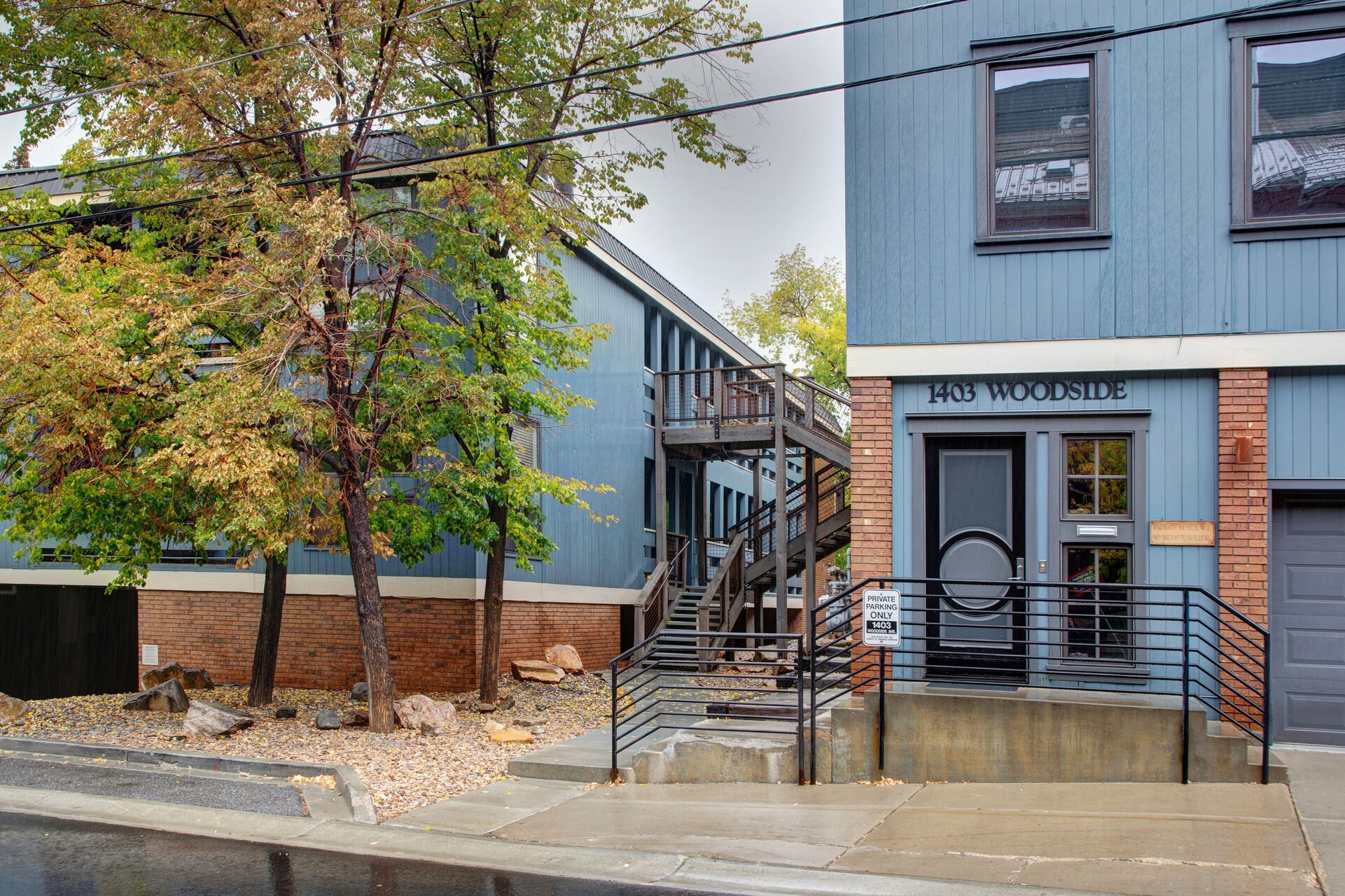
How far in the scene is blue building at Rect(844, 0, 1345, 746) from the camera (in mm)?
10266

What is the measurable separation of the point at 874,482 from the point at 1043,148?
136 inches

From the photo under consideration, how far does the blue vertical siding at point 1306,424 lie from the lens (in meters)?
10.2

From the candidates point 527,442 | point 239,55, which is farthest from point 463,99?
point 527,442

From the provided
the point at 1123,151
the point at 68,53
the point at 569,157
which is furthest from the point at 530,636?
the point at 1123,151

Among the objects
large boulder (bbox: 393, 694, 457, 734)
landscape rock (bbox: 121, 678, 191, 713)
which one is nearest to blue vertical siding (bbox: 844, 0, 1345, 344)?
large boulder (bbox: 393, 694, 457, 734)

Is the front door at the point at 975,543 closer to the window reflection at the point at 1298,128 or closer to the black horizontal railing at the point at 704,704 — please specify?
the black horizontal railing at the point at 704,704

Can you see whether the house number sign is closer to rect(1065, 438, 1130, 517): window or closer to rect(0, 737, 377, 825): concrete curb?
rect(1065, 438, 1130, 517): window

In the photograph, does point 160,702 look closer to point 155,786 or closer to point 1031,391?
point 155,786

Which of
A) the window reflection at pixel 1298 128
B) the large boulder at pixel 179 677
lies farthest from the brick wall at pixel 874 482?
the large boulder at pixel 179 677

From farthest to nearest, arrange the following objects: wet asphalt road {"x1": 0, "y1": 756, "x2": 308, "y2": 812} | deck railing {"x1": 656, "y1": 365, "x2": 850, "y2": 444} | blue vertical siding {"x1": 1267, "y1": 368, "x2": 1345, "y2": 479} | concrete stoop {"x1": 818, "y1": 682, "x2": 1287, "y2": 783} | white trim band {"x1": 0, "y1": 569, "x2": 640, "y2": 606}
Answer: deck railing {"x1": 656, "y1": 365, "x2": 850, "y2": 444} < white trim band {"x1": 0, "y1": 569, "x2": 640, "y2": 606} < blue vertical siding {"x1": 1267, "y1": 368, "x2": 1345, "y2": 479} < wet asphalt road {"x1": 0, "y1": 756, "x2": 308, "y2": 812} < concrete stoop {"x1": 818, "y1": 682, "x2": 1287, "y2": 783}

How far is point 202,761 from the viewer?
35.7 feet

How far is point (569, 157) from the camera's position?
16.0 m

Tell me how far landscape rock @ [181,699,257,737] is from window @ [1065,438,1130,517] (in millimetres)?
8944

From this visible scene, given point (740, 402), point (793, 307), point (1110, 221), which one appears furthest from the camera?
point (793, 307)
